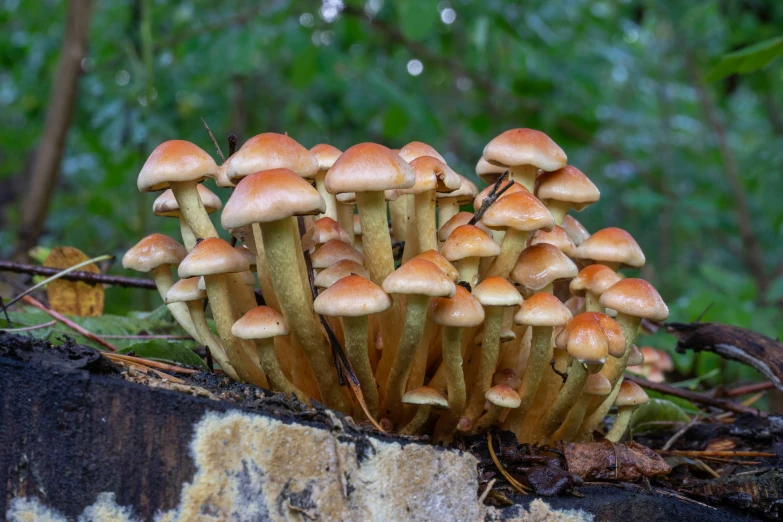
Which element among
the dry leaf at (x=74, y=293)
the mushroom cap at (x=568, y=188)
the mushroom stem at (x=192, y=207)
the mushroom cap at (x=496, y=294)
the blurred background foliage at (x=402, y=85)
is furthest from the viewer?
the blurred background foliage at (x=402, y=85)

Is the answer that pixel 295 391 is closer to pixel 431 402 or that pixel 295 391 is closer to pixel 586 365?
pixel 431 402

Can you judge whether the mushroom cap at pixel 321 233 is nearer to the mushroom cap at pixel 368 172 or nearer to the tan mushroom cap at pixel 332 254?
the tan mushroom cap at pixel 332 254

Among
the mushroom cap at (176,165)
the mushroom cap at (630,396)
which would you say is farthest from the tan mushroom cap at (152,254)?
the mushroom cap at (630,396)

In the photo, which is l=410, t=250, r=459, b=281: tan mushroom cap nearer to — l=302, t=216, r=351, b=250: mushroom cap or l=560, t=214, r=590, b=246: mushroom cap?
l=302, t=216, r=351, b=250: mushroom cap

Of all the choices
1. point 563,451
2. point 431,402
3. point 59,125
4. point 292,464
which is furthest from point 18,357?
point 59,125

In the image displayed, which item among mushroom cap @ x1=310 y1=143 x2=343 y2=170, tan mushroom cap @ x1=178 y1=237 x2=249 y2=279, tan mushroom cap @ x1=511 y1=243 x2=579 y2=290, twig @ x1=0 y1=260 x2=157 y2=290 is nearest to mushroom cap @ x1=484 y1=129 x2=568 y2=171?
tan mushroom cap @ x1=511 y1=243 x2=579 y2=290

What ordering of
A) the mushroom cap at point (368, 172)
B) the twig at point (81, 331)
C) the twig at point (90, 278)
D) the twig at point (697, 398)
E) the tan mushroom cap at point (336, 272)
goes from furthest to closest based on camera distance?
the twig at point (697, 398) < the twig at point (90, 278) < the twig at point (81, 331) < the tan mushroom cap at point (336, 272) < the mushroom cap at point (368, 172)
